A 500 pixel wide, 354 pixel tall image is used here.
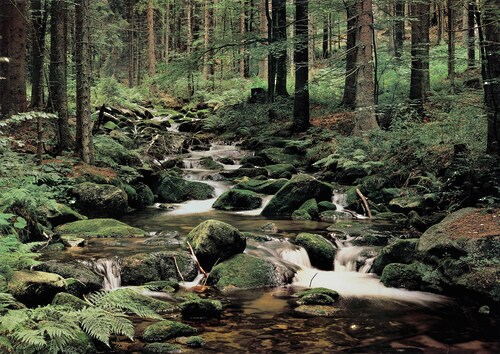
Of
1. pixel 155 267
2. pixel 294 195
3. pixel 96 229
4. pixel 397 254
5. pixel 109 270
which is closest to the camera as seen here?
pixel 109 270

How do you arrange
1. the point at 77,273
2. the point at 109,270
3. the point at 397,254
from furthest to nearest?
1. the point at 397,254
2. the point at 109,270
3. the point at 77,273

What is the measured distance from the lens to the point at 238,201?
1430 centimetres

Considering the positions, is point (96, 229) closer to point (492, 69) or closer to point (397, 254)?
point (397, 254)

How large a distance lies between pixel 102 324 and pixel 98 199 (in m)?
8.10

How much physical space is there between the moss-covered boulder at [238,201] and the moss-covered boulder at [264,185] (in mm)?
739

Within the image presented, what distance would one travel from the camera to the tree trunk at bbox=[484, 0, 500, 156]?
9130 millimetres

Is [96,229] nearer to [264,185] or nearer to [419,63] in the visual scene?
[264,185]

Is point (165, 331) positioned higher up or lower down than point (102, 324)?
lower down

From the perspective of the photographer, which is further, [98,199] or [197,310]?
[98,199]

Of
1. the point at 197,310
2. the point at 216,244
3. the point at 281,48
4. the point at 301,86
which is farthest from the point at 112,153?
the point at 197,310

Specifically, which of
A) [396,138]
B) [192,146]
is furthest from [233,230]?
[192,146]

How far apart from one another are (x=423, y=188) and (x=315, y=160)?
5.81 metres

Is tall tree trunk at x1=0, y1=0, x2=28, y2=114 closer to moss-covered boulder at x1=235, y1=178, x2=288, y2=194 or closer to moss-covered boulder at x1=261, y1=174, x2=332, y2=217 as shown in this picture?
moss-covered boulder at x1=235, y1=178, x2=288, y2=194

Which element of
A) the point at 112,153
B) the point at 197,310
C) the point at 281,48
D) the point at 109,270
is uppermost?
the point at 281,48
